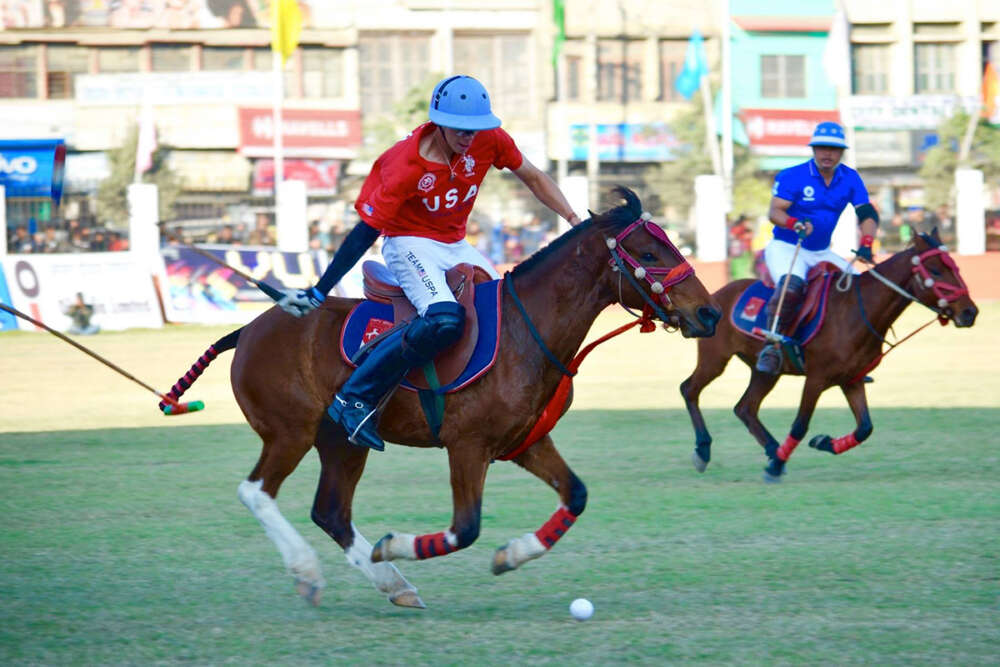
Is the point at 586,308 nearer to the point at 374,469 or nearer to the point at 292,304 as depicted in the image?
the point at 292,304

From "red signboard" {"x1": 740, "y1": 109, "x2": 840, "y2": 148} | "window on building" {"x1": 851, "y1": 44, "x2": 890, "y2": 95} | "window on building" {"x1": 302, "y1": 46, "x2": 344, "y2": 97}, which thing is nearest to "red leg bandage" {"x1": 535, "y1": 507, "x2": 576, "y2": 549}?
"window on building" {"x1": 302, "y1": 46, "x2": 344, "y2": 97}

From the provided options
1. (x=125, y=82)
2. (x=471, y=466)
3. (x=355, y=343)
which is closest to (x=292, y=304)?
(x=355, y=343)

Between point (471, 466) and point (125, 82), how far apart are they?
4419 centimetres

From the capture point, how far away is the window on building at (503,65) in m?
49.4

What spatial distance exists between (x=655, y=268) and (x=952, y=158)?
41.7 m

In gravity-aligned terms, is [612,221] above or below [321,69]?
below

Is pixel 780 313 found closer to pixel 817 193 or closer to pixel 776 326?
pixel 776 326

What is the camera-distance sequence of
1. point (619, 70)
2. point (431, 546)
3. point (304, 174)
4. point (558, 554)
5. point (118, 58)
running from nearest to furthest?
point (431, 546)
point (558, 554)
point (304, 174)
point (118, 58)
point (619, 70)

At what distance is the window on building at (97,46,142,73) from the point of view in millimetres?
48312

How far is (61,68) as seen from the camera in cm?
4812

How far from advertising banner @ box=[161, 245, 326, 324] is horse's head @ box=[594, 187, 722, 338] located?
21.1m

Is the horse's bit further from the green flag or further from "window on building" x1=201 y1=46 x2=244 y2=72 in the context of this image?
"window on building" x1=201 y1=46 x2=244 y2=72

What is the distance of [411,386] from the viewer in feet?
22.2

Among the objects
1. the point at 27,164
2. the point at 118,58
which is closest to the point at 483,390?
the point at 27,164
